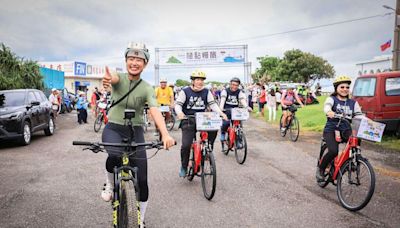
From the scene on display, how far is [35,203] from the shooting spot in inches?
195

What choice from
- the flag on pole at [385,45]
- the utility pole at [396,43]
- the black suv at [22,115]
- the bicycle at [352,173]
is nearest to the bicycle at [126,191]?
the bicycle at [352,173]

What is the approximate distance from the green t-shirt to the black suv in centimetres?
739

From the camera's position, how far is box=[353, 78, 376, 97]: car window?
1041 cm

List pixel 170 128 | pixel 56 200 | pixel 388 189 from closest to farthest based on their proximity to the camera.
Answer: pixel 56 200 → pixel 388 189 → pixel 170 128

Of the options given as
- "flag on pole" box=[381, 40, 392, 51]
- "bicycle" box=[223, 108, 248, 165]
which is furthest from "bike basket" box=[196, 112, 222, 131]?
"flag on pole" box=[381, 40, 392, 51]

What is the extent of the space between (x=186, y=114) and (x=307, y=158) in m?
3.85

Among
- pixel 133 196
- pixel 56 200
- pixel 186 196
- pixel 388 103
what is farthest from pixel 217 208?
pixel 388 103

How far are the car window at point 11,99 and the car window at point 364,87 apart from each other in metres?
11.1

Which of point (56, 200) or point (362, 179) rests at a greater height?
point (362, 179)

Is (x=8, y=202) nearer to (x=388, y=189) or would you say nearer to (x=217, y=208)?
(x=217, y=208)

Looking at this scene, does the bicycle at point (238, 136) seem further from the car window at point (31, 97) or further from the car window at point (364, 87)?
the car window at point (31, 97)

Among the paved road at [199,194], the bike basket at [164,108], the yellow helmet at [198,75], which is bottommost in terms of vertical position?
the paved road at [199,194]

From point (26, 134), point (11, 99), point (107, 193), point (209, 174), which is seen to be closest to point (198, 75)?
point (209, 174)

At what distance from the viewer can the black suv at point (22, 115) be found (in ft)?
31.0
